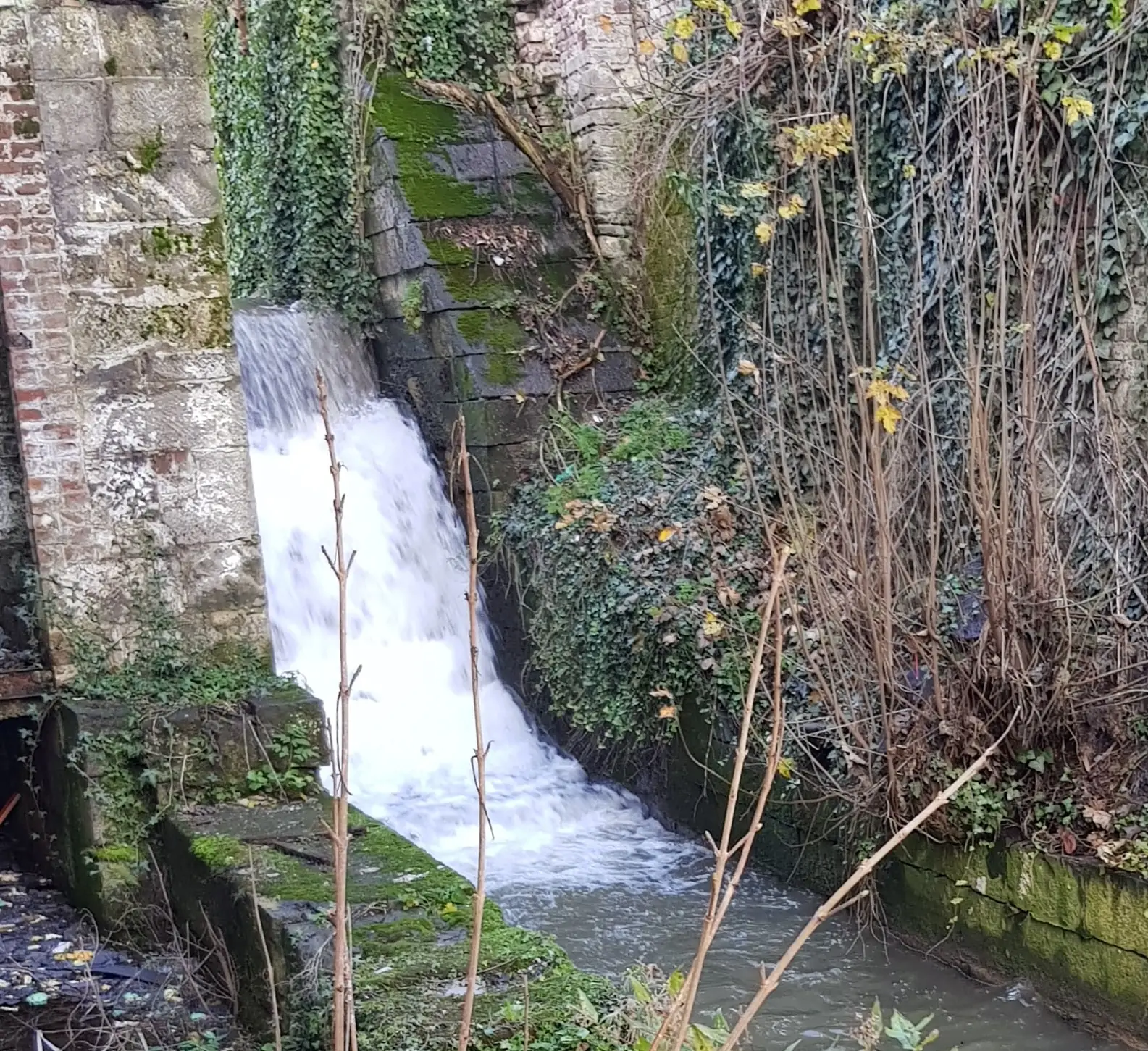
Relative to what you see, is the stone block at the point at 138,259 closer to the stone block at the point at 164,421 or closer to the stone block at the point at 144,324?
the stone block at the point at 144,324

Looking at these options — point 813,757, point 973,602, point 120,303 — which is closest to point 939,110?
point 973,602

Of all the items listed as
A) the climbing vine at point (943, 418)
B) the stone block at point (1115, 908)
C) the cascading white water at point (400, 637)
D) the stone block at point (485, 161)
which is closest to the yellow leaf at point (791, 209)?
the climbing vine at point (943, 418)

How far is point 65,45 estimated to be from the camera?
16.9ft

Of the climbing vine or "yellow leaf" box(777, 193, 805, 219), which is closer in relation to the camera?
the climbing vine

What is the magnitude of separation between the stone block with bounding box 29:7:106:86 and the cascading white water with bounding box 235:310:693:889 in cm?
271

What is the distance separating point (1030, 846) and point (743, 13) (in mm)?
4771

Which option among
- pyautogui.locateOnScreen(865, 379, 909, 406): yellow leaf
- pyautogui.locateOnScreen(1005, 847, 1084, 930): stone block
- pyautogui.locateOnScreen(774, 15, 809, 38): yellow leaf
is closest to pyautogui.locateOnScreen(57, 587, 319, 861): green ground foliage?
pyautogui.locateOnScreen(865, 379, 909, 406): yellow leaf

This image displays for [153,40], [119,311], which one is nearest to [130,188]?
[119,311]

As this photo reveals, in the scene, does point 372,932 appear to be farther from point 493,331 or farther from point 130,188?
point 493,331

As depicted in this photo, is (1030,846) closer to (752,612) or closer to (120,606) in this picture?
(752,612)

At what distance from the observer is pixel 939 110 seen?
20.6 ft

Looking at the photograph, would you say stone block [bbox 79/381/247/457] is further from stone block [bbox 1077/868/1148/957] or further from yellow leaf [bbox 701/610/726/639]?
stone block [bbox 1077/868/1148/957]

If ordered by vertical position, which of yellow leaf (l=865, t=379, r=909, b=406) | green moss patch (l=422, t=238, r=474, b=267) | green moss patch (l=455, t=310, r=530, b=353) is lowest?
yellow leaf (l=865, t=379, r=909, b=406)

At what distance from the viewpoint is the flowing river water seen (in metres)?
4.91
